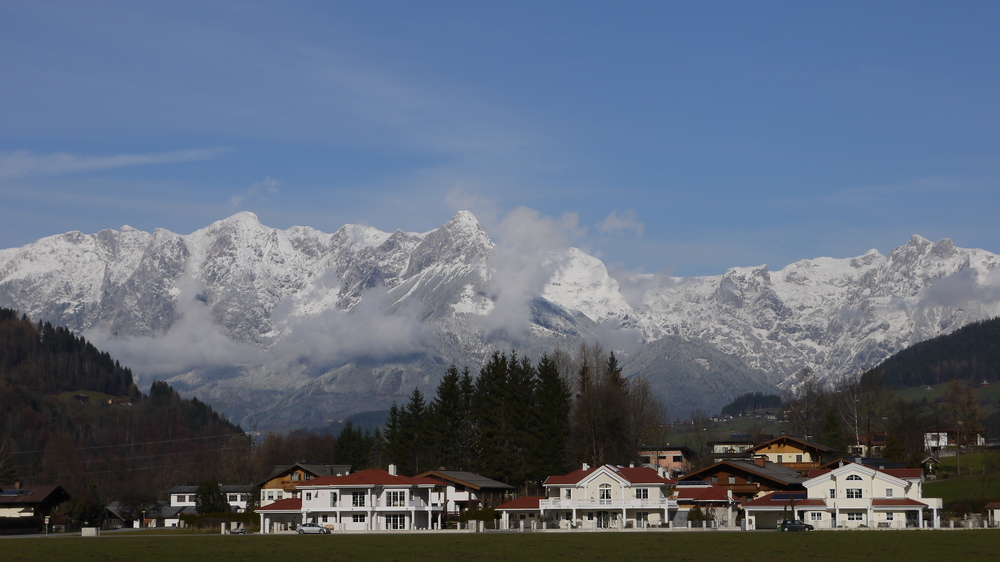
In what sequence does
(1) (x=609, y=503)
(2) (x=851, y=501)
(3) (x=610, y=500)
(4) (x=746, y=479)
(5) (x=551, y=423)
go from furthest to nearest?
(5) (x=551, y=423) → (4) (x=746, y=479) → (3) (x=610, y=500) → (1) (x=609, y=503) → (2) (x=851, y=501)

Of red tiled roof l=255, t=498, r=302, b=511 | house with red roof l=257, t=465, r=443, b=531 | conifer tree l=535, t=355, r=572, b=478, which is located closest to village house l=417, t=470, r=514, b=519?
house with red roof l=257, t=465, r=443, b=531

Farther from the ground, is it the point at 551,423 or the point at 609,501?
the point at 551,423

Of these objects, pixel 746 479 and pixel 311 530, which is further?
pixel 746 479

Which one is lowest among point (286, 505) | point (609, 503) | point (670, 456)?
point (286, 505)

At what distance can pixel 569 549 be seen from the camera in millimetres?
58156

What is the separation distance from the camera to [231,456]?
19012cm

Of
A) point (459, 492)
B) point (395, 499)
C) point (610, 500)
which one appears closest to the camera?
point (610, 500)

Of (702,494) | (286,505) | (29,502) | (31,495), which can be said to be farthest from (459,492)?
(31,495)

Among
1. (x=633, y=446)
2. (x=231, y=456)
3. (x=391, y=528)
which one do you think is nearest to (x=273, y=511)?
(x=391, y=528)

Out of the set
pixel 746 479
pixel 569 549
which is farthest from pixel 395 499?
pixel 569 549

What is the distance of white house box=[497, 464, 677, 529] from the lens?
323 ft

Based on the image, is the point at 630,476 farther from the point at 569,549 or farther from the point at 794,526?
the point at 569,549

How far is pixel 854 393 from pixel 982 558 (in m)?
118

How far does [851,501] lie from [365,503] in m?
43.7
